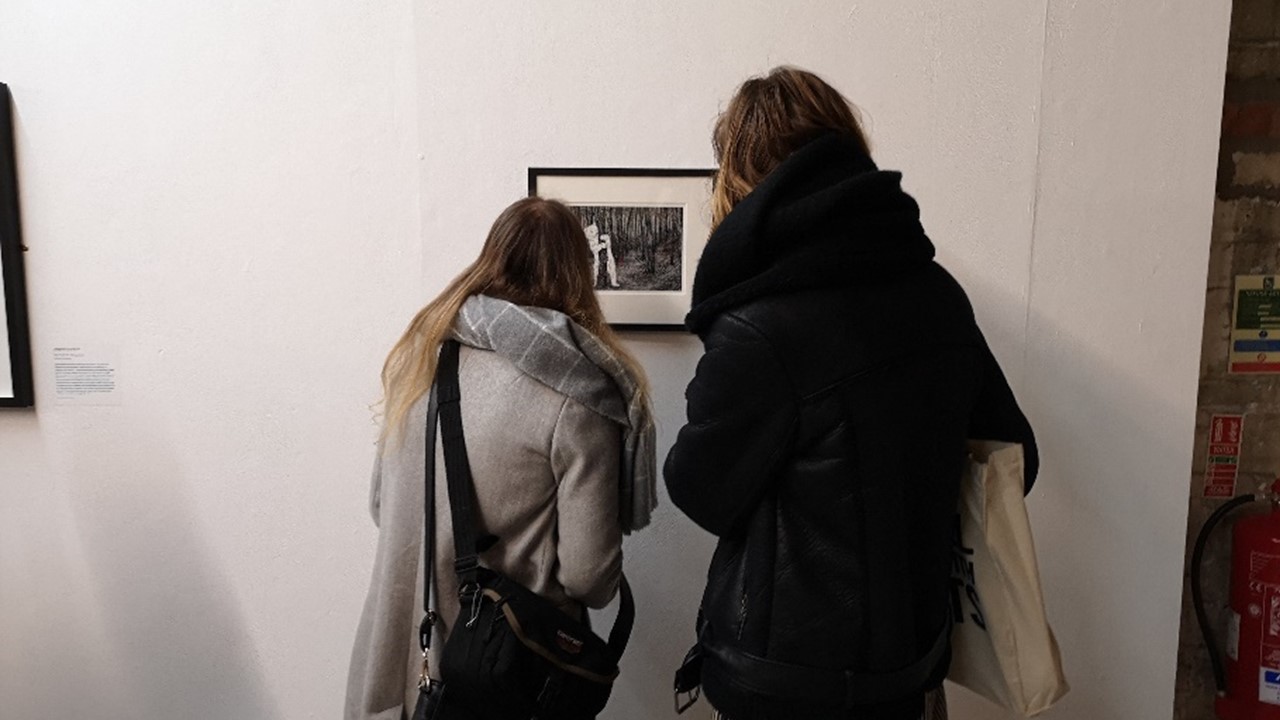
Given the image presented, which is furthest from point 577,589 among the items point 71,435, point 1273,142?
point 1273,142

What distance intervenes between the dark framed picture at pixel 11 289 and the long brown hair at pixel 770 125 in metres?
1.73

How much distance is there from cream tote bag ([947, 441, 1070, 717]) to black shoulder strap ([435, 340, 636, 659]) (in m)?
0.78

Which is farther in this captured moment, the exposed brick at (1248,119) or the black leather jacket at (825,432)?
the exposed brick at (1248,119)

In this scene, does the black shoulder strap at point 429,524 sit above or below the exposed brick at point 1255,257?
below

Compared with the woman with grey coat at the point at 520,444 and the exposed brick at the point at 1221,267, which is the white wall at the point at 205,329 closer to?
the woman with grey coat at the point at 520,444

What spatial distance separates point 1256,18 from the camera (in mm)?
1620

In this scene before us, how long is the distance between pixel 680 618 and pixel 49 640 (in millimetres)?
1613

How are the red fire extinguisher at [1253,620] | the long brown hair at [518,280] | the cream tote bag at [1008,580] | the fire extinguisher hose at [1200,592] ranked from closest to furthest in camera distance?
the cream tote bag at [1008,580]
the long brown hair at [518,280]
the red fire extinguisher at [1253,620]
the fire extinguisher hose at [1200,592]

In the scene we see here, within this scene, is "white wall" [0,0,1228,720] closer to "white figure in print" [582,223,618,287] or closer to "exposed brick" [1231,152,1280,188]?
"white figure in print" [582,223,618,287]

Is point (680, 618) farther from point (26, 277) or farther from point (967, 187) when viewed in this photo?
point (26, 277)

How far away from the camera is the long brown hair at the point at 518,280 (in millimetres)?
1172

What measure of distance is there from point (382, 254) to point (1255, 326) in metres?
2.05

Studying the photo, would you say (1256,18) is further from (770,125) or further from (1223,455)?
(770,125)

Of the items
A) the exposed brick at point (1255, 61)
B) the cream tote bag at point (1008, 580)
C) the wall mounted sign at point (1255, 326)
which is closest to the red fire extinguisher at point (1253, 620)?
the wall mounted sign at point (1255, 326)
